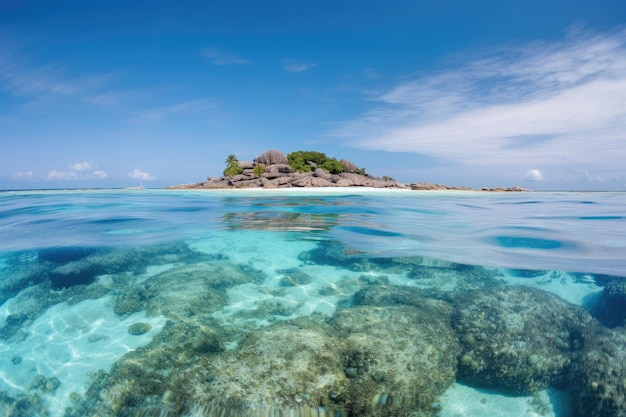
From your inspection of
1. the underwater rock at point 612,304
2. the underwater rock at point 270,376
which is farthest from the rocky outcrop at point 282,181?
the underwater rock at point 270,376

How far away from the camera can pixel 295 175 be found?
42.3 metres

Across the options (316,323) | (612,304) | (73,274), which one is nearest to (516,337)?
(612,304)

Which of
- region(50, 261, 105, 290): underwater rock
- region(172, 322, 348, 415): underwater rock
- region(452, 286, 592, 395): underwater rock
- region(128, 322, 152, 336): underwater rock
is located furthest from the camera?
region(50, 261, 105, 290): underwater rock

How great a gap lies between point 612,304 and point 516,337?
247 cm

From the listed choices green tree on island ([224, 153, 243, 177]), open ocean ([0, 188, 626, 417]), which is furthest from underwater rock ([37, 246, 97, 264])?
green tree on island ([224, 153, 243, 177])

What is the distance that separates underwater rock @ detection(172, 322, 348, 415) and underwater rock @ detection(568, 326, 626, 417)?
2.80 m

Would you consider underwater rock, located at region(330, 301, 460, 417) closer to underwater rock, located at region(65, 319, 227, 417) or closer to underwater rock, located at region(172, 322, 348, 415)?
underwater rock, located at region(172, 322, 348, 415)

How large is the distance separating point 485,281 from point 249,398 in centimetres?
554

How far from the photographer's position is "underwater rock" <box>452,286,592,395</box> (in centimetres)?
423

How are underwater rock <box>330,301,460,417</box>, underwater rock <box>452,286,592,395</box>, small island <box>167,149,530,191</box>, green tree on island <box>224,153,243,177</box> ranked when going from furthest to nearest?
green tree on island <box>224,153,243,177</box> → small island <box>167,149,530,191</box> → underwater rock <box>452,286,592,395</box> → underwater rock <box>330,301,460,417</box>

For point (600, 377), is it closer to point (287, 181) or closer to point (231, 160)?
point (287, 181)

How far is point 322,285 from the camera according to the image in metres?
6.70

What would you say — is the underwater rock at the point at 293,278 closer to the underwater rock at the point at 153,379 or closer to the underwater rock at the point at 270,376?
the underwater rock at the point at 153,379

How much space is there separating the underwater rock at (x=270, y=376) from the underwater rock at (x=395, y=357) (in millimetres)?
240
